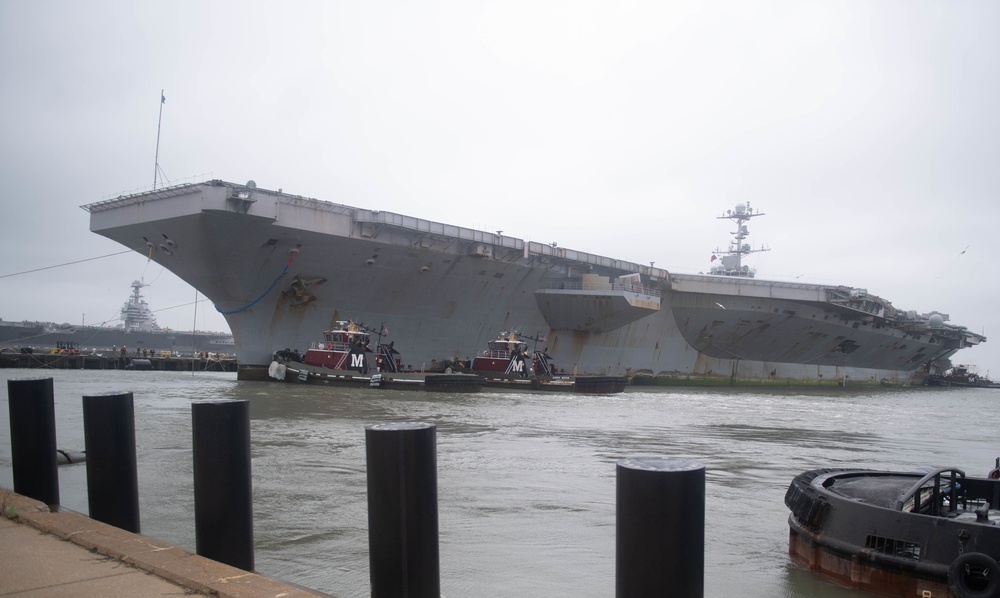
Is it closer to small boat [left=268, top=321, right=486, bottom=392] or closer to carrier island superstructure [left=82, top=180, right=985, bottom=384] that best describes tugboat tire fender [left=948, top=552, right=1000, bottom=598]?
carrier island superstructure [left=82, top=180, right=985, bottom=384]

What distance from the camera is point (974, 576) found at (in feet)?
15.2

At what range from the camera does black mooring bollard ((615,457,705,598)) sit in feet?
8.17

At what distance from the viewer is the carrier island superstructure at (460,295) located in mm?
25984

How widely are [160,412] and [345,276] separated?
1223 centimetres

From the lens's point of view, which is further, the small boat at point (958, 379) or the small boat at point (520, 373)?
the small boat at point (958, 379)

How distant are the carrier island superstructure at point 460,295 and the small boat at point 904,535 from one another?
21.2 meters

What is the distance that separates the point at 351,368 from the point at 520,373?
749 centimetres

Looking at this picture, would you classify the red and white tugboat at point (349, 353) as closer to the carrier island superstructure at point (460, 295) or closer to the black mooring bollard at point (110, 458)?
the carrier island superstructure at point (460, 295)

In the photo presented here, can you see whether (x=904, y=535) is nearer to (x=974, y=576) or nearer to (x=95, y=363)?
(x=974, y=576)

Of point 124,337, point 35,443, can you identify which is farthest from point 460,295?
point 124,337

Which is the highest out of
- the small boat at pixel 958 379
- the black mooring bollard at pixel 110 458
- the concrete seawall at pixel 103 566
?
the black mooring bollard at pixel 110 458

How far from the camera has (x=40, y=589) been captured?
3.23 meters

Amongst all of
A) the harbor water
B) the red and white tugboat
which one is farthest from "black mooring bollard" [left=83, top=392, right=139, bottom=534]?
the red and white tugboat

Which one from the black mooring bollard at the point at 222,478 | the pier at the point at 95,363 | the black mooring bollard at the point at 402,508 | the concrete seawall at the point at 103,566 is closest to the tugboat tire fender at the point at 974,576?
the black mooring bollard at the point at 402,508
